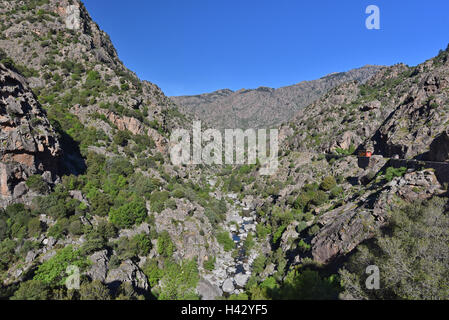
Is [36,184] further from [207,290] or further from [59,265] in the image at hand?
[207,290]

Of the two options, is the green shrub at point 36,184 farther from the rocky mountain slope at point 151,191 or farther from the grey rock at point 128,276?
the grey rock at point 128,276

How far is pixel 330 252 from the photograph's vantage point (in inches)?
882

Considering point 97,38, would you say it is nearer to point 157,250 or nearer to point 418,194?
point 157,250

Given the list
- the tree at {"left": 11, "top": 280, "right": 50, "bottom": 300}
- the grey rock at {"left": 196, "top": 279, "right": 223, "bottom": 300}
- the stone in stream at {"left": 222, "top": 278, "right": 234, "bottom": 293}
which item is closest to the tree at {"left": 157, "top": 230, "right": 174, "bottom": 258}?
the grey rock at {"left": 196, "top": 279, "right": 223, "bottom": 300}

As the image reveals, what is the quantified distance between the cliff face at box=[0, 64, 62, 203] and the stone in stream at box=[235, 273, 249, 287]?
Result: 30.0 m

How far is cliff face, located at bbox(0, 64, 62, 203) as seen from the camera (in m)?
20.8

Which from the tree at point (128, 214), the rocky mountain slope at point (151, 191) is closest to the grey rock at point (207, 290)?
the rocky mountain slope at point (151, 191)

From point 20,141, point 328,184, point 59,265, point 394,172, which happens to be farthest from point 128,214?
point 394,172

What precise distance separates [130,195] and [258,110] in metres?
174

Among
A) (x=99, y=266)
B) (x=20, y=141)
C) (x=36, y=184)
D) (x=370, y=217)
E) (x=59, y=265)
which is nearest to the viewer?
(x=59, y=265)

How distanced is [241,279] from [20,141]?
34251 millimetres

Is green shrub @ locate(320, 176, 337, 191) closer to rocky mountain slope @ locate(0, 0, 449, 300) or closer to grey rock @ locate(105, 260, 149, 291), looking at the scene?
rocky mountain slope @ locate(0, 0, 449, 300)

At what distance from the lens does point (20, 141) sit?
2167 centimetres
